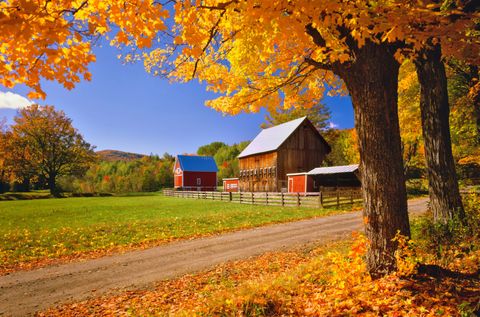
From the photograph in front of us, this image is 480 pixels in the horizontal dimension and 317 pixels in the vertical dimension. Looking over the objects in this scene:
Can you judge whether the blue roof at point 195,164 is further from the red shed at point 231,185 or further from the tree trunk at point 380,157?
the tree trunk at point 380,157

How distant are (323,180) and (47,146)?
5020 centimetres

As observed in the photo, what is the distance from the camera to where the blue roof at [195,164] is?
57044mm

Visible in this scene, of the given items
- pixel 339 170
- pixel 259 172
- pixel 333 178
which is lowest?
pixel 333 178

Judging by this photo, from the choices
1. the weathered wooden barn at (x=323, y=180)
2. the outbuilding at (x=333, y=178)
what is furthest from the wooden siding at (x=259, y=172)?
the outbuilding at (x=333, y=178)

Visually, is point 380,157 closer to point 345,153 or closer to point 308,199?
point 308,199

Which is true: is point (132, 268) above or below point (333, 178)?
below

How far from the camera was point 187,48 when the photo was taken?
5371 mm

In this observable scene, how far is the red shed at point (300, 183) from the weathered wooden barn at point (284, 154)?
Result: 6.75 feet

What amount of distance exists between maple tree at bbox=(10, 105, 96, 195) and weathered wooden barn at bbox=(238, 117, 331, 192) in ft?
120

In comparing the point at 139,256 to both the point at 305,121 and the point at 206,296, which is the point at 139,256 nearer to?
the point at 206,296

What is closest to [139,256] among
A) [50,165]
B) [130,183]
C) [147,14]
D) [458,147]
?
[147,14]

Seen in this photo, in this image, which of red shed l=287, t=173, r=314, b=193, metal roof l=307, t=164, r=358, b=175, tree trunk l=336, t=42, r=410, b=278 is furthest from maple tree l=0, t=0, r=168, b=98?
red shed l=287, t=173, r=314, b=193

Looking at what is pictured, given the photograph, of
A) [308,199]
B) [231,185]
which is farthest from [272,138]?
[308,199]

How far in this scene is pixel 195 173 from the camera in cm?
5753
